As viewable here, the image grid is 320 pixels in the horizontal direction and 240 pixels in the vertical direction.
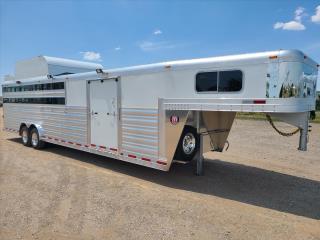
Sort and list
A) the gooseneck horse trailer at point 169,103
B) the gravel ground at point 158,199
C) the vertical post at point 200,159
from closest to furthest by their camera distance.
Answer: the gravel ground at point 158,199 → the gooseneck horse trailer at point 169,103 → the vertical post at point 200,159

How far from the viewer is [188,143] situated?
22.2 feet

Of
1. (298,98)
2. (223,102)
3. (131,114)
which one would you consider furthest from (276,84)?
(131,114)

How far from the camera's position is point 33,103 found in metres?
10.5

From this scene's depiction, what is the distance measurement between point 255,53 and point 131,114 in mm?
3118

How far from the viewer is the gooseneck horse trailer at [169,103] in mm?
4871

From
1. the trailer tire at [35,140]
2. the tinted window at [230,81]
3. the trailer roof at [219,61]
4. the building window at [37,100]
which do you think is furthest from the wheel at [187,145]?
the trailer tire at [35,140]

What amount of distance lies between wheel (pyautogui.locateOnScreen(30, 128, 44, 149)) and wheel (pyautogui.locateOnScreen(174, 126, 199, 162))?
19.3 ft

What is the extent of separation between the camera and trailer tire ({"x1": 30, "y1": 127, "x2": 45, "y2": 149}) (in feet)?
33.8

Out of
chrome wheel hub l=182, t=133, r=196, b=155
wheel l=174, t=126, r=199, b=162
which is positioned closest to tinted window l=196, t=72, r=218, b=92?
wheel l=174, t=126, r=199, b=162

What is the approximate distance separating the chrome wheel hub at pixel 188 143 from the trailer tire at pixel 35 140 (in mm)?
5955

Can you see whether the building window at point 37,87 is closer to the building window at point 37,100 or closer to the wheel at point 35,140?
the building window at point 37,100

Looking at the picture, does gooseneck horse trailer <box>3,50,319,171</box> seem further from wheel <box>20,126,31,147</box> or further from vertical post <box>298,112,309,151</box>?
wheel <box>20,126,31,147</box>

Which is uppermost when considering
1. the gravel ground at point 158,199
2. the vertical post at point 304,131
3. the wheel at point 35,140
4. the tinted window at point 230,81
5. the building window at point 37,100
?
the tinted window at point 230,81

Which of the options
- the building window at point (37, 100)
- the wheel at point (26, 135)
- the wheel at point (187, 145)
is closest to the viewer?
the wheel at point (187, 145)
